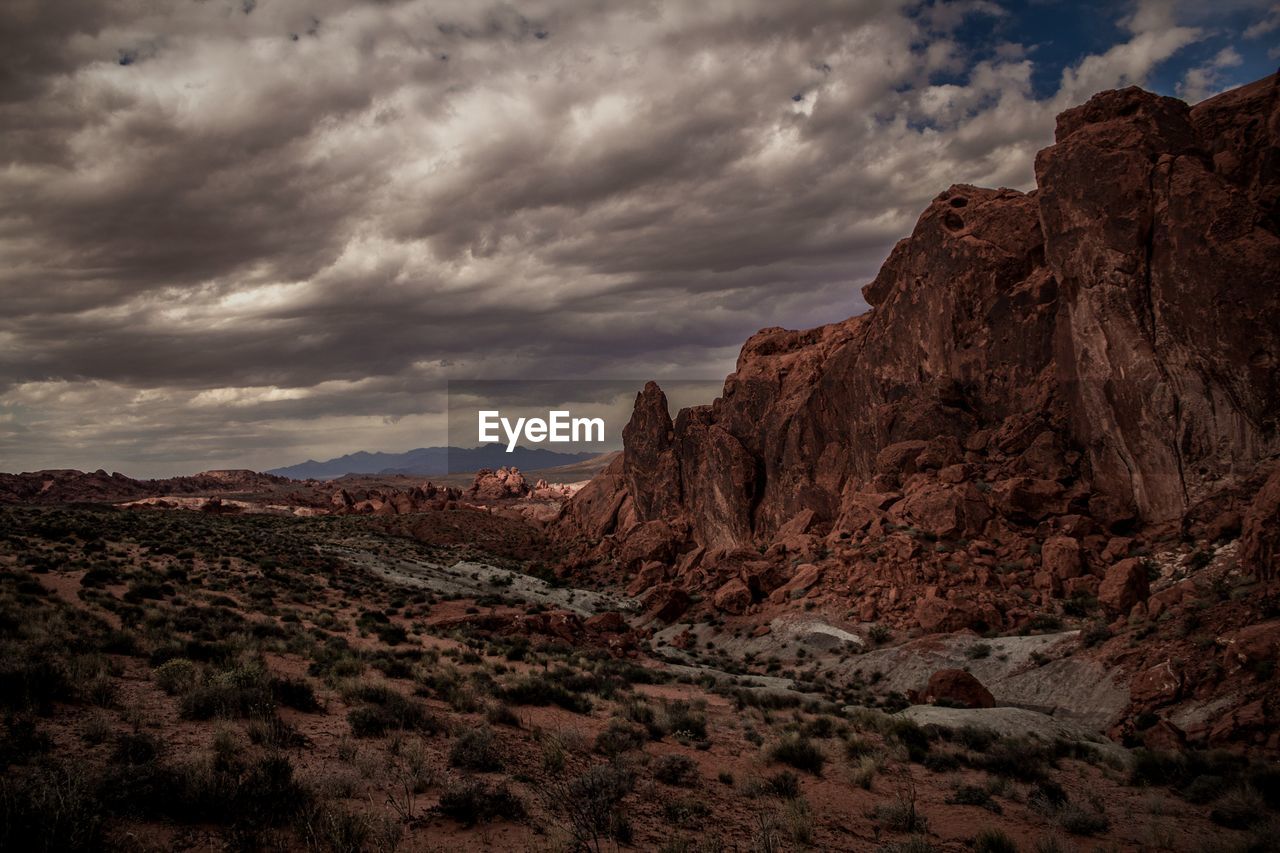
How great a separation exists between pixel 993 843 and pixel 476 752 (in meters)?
8.29

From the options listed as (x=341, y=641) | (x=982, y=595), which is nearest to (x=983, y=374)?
(x=982, y=595)

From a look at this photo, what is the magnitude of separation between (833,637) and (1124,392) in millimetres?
19608

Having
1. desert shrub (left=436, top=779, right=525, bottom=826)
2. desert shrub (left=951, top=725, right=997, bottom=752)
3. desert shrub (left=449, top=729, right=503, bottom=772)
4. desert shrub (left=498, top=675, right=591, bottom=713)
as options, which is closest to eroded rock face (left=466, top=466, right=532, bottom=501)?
desert shrub (left=498, top=675, right=591, bottom=713)

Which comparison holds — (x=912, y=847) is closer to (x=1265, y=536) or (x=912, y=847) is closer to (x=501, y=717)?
(x=501, y=717)

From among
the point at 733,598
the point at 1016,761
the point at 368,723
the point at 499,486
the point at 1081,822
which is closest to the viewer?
the point at 1081,822

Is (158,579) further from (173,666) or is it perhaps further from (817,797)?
(817,797)

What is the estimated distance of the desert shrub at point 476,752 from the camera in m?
10.5

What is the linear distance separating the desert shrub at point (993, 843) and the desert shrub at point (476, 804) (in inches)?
275

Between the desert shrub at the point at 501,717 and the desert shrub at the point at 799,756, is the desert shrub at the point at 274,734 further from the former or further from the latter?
the desert shrub at the point at 799,756

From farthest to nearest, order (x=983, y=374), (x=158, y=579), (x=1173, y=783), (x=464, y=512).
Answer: (x=464, y=512) < (x=983, y=374) < (x=158, y=579) < (x=1173, y=783)

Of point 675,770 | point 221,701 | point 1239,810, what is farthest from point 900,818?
point 221,701

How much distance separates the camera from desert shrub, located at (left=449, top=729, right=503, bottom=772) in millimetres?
10453

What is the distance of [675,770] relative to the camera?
1191 centimetres

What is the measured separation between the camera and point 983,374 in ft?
141
